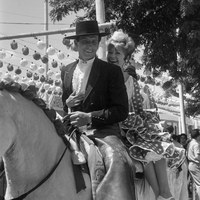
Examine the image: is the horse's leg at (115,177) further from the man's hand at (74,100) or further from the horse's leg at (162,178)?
the horse's leg at (162,178)

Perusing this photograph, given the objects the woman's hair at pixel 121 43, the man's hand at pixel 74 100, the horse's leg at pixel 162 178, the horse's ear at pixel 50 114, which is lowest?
the horse's leg at pixel 162 178

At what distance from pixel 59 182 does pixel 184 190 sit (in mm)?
3248

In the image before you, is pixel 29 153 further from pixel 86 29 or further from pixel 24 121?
pixel 86 29

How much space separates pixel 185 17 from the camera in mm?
10375

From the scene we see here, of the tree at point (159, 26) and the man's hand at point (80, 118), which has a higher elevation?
the tree at point (159, 26)

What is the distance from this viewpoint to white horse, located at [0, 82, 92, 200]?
303cm

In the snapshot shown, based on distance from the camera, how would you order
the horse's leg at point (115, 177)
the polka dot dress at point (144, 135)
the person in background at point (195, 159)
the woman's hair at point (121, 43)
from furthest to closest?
the person in background at point (195, 159)
the woman's hair at point (121, 43)
the polka dot dress at point (144, 135)
the horse's leg at point (115, 177)

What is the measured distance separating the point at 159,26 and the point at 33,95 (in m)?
8.60

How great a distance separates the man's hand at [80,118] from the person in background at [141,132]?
2.61 feet

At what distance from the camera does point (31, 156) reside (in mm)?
3174

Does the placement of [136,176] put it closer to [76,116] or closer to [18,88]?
[76,116]

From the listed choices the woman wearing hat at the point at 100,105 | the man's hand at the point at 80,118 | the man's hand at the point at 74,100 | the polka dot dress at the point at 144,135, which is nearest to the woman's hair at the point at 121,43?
the polka dot dress at the point at 144,135

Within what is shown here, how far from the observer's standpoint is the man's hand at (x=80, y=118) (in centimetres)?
370

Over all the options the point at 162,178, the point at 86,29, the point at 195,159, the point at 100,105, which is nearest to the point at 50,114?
the point at 100,105
